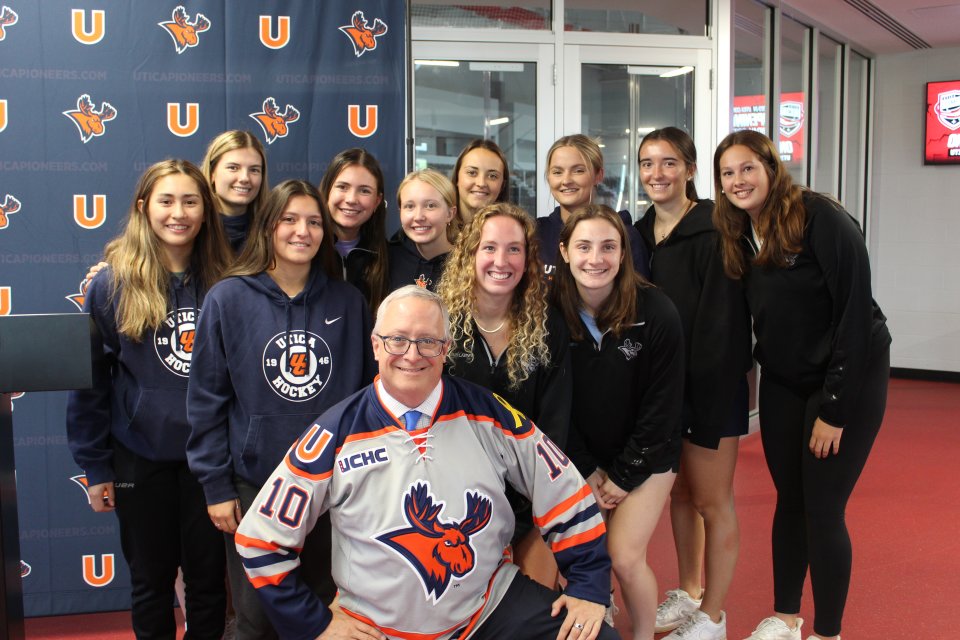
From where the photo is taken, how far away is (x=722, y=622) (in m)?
2.90

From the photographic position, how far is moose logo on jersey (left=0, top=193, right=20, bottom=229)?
124 inches

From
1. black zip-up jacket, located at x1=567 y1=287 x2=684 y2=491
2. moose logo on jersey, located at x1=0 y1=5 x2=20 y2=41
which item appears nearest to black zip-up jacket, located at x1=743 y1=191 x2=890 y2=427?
black zip-up jacket, located at x1=567 y1=287 x2=684 y2=491

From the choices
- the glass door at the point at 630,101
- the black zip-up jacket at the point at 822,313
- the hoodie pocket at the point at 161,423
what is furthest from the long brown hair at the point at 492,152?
the glass door at the point at 630,101

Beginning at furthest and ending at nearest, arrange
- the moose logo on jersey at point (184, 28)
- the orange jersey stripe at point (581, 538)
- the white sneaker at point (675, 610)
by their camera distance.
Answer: the moose logo on jersey at point (184, 28)
the white sneaker at point (675, 610)
the orange jersey stripe at point (581, 538)

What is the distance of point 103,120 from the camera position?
3215mm

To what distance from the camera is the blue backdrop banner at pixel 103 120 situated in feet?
10.4

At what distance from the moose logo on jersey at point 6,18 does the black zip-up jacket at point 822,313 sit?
277 cm

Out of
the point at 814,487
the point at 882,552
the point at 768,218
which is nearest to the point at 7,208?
the point at 768,218

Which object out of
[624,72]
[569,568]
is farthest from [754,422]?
[569,568]

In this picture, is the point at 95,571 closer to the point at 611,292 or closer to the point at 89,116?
the point at 89,116

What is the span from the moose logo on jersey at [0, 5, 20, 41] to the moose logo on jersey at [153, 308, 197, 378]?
1.52 meters

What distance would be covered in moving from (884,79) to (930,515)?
5629mm

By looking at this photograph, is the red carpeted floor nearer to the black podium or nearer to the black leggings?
the black leggings

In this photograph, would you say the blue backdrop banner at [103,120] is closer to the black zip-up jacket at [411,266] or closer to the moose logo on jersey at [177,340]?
the black zip-up jacket at [411,266]
